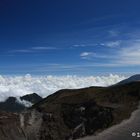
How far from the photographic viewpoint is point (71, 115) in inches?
3883

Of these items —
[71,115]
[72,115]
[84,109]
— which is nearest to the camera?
[84,109]

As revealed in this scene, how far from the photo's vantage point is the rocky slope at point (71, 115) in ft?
281

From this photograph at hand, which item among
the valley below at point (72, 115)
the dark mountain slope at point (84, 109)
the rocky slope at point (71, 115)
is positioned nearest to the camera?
the valley below at point (72, 115)

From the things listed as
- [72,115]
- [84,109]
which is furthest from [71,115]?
[84,109]

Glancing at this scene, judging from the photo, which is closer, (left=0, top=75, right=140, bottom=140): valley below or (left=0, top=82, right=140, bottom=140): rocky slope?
(left=0, top=75, right=140, bottom=140): valley below

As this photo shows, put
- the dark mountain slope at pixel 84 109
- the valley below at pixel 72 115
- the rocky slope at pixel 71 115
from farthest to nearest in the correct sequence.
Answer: the dark mountain slope at pixel 84 109
the rocky slope at pixel 71 115
the valley below at pixel 72 115

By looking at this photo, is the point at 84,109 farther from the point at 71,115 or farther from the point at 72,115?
the point at 71,115

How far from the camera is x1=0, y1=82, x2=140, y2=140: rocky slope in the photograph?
85625mm

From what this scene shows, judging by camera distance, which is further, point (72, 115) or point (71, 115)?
point (71, 115)

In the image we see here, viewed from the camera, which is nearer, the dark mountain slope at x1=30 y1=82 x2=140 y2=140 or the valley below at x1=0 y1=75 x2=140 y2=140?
the valley below at x1=0 y1=75 x2=140 y2=140

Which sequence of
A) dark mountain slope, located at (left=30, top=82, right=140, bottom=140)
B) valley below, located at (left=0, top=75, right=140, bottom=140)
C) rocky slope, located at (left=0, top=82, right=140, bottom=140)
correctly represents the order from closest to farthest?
valley below, located at (left=0, top=75, right=140, bottom=140) < rocky slope, located at (left=0, top=82, right=140, bottom=140) < dark mountain slope, located at (left=30, top=82, right=140, bottom=140)

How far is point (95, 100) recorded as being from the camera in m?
98.2

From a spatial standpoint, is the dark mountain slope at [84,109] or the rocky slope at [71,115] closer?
the rocky slope at [71,115]

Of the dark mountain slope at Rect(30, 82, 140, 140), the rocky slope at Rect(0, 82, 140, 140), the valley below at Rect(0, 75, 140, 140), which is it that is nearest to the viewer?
the valley below at Rect(0, 75, 140, 140)
